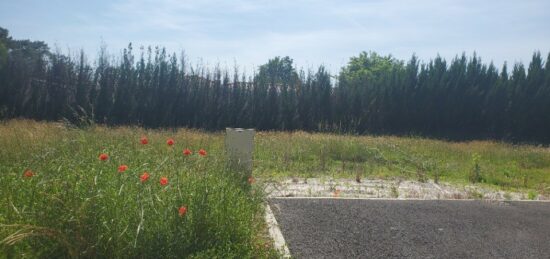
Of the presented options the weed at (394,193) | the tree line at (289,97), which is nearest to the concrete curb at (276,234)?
the weed at (394,193)

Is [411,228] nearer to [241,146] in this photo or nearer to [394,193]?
[394,193]

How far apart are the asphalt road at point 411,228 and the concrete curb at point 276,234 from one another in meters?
0.07

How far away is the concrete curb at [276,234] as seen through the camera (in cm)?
348

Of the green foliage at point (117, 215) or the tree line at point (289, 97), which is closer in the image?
the green foliage at point (117, 215)

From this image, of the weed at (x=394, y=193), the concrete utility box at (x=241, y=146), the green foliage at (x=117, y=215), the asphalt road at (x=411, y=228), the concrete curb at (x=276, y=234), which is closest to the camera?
the green foliage at (x=117, y=215)

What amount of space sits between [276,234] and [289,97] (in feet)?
51.6

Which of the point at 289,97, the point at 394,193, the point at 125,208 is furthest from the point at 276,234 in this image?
the point at 289,97

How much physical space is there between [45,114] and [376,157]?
44.8ft

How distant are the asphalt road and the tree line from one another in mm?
11353

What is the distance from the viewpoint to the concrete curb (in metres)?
3.48

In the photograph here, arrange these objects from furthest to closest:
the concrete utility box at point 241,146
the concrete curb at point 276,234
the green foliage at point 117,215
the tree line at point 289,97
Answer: the tree line at point 289,97 < the concrete utility box at point 241,146 < the concrete curb at point 276,234 < the green foliage at point 117,215

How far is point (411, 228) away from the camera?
4.46m

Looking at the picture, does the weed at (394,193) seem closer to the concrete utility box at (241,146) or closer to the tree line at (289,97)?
the concrete utility box at (241,146)

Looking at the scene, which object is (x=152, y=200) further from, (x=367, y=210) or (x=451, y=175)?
(x=451, y=175)
